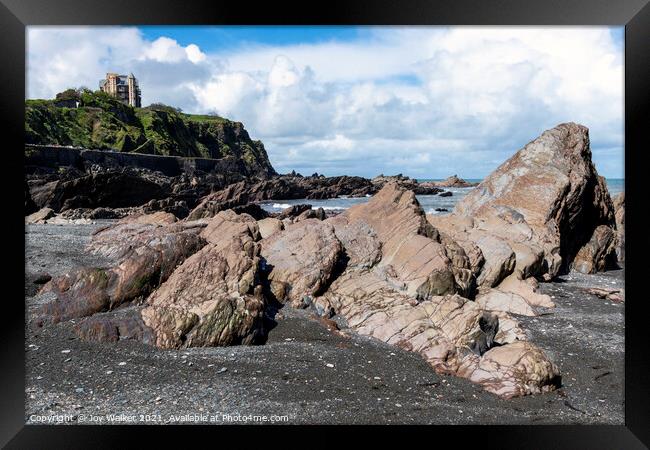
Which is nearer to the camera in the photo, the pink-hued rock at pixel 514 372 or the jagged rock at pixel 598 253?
the pink-hued rock at pixel 514 372

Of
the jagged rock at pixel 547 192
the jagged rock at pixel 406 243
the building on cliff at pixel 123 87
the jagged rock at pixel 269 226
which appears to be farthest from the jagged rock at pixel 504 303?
the building on cliff at pixel 123 87

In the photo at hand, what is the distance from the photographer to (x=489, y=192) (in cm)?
1017

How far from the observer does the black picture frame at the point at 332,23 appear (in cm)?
467

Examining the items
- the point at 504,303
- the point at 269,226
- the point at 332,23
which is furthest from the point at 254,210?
the point at 332,23

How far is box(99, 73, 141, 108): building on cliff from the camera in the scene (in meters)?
6.54

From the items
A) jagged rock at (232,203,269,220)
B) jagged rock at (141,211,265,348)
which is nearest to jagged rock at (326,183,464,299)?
jagged rock at (141,211,265,348)

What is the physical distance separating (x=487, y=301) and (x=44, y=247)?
23.2ft

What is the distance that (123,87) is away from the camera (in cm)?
681

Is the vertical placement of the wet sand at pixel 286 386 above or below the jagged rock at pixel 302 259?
below

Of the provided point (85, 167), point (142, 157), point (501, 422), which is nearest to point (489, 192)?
point (501, 422)

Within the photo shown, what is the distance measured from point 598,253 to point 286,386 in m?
8.45

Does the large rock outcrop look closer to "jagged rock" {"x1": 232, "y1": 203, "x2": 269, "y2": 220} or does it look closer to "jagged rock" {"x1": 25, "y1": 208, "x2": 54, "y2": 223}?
"jagged rock" {"x1": 232, "y1": 203, "x2": 269, "y2": 220}

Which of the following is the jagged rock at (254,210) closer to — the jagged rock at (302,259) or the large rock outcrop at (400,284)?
the large rock outcrop at (400,284)

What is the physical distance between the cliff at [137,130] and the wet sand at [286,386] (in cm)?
309
